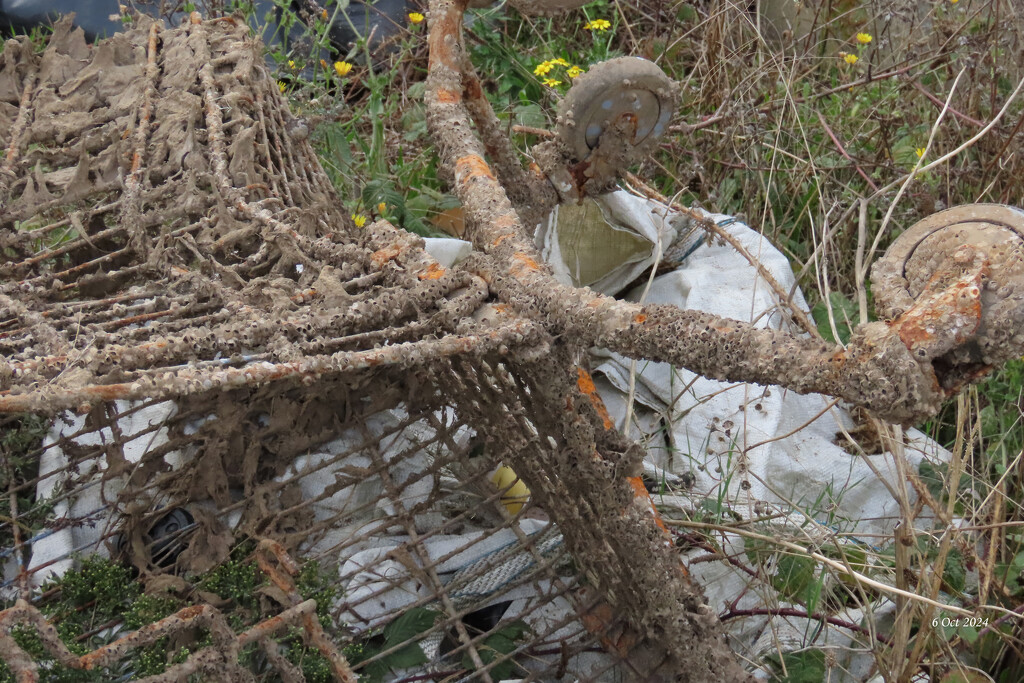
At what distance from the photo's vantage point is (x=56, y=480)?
177 cm

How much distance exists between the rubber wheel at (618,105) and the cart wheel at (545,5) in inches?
7.3

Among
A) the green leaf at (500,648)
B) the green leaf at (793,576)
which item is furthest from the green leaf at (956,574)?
the green leaf at (500,648)

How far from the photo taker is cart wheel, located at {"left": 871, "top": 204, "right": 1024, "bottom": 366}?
2.61ft

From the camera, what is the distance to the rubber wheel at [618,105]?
4.71ft

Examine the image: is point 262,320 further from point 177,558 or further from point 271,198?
point 177,558

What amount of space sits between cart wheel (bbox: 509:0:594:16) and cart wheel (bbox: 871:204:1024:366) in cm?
89

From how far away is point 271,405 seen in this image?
5.80 feet

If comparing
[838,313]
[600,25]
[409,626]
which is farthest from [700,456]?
[600,25]

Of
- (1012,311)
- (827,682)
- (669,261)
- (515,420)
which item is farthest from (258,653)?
(669,261)

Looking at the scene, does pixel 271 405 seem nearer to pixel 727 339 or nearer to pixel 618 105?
pixel 618 105

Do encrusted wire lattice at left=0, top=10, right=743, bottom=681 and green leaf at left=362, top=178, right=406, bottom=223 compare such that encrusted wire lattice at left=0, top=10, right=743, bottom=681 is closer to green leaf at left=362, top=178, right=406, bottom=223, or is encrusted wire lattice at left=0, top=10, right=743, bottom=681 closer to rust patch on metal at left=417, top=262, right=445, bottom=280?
rust patch on metal at left=417, top=262, right=445, bottom=280

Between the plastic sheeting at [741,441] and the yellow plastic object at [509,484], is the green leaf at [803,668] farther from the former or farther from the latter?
the yellow plastic object at [509,484]

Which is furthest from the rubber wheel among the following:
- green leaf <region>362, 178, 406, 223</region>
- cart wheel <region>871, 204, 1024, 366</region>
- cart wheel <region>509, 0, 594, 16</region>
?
green leaf <region>362, 178, 406, 223</region>

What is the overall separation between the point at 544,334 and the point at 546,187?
664 mm
